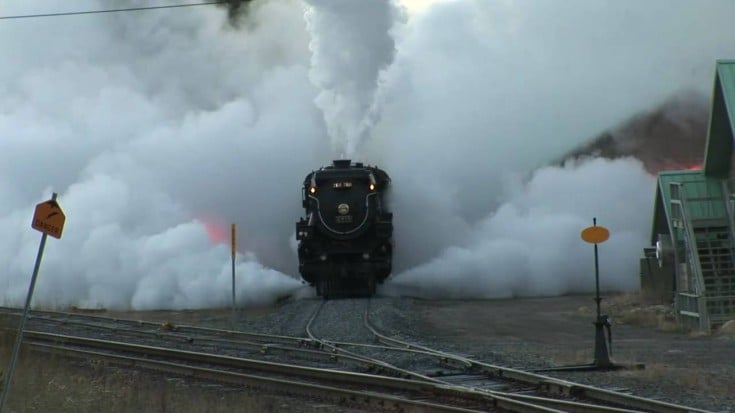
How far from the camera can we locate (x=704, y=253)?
85.9 feet

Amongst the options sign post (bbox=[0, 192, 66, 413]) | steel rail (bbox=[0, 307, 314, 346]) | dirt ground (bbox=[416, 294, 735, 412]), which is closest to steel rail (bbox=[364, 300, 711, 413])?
dirt ground (bbox=[416, 294, 735, 412])

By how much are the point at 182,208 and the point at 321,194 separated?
1315 cm

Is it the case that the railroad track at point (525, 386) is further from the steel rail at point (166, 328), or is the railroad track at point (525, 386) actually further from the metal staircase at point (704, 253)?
the metal staircase at point (704, 253)

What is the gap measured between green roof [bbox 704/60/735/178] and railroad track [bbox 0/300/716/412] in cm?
1058

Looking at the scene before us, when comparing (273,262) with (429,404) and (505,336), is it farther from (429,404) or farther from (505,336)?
(429,404)

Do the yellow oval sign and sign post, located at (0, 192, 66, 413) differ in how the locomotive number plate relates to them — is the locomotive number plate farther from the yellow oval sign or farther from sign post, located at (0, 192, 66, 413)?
sign post, located at (0, 192, 66, 413)

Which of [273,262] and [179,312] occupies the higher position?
[273,262]

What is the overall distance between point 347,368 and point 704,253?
13141mm

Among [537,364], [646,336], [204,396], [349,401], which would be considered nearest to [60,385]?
[204,396]

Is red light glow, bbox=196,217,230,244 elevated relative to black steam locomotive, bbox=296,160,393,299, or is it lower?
elevated

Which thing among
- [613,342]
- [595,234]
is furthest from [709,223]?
[595,234]

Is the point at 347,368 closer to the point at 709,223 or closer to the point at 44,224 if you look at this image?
the point at 44,224

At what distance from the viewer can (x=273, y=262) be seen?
41844 millimetres

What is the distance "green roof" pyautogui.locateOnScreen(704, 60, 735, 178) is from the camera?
25.0m
